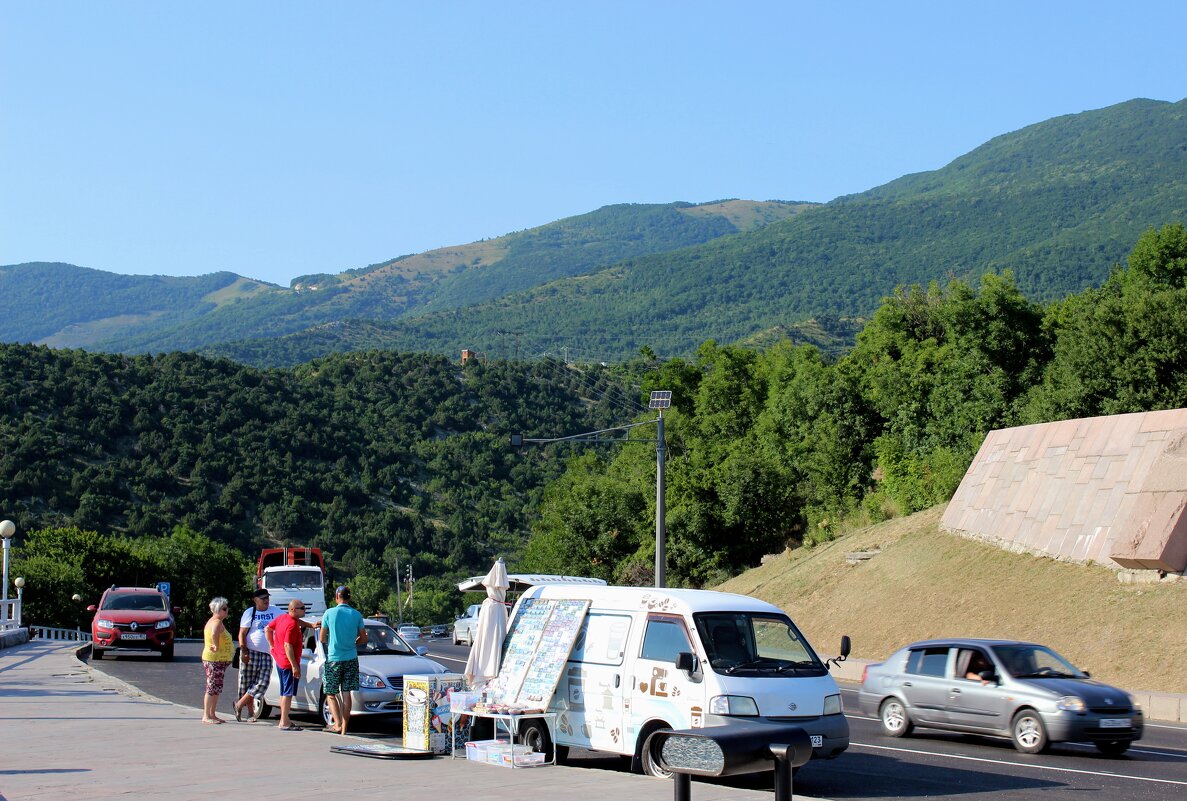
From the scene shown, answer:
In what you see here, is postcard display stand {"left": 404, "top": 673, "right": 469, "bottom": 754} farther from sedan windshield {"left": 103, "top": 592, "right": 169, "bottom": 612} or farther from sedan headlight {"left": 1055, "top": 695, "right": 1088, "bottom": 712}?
sedan windshield {"left": 103, "top": 592, "right": 169, "bottom": 612}

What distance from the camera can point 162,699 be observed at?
20.3 meters

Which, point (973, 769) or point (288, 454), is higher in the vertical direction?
point (288, 454)

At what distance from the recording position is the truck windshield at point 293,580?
121ft

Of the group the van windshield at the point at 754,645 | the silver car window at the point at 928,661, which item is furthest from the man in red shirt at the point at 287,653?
the silver car window at the point at 928,661

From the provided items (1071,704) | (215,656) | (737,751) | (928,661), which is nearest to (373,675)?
(215,656)

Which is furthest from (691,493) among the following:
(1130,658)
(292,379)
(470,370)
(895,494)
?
(470,370)

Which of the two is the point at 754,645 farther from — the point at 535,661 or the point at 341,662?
the point at 341,662

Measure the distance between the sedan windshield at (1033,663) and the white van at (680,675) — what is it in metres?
4.34

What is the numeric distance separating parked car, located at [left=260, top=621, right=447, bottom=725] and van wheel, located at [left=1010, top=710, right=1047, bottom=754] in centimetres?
698

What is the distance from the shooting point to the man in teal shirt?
15242 mm

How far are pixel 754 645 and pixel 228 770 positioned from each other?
5.14 m

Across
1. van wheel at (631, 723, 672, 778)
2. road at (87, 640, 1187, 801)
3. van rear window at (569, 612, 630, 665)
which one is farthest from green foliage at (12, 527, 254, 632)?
van wheel at (631, 723, 672, 778)

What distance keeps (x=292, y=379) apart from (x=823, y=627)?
277 feet

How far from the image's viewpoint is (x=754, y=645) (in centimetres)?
1282
